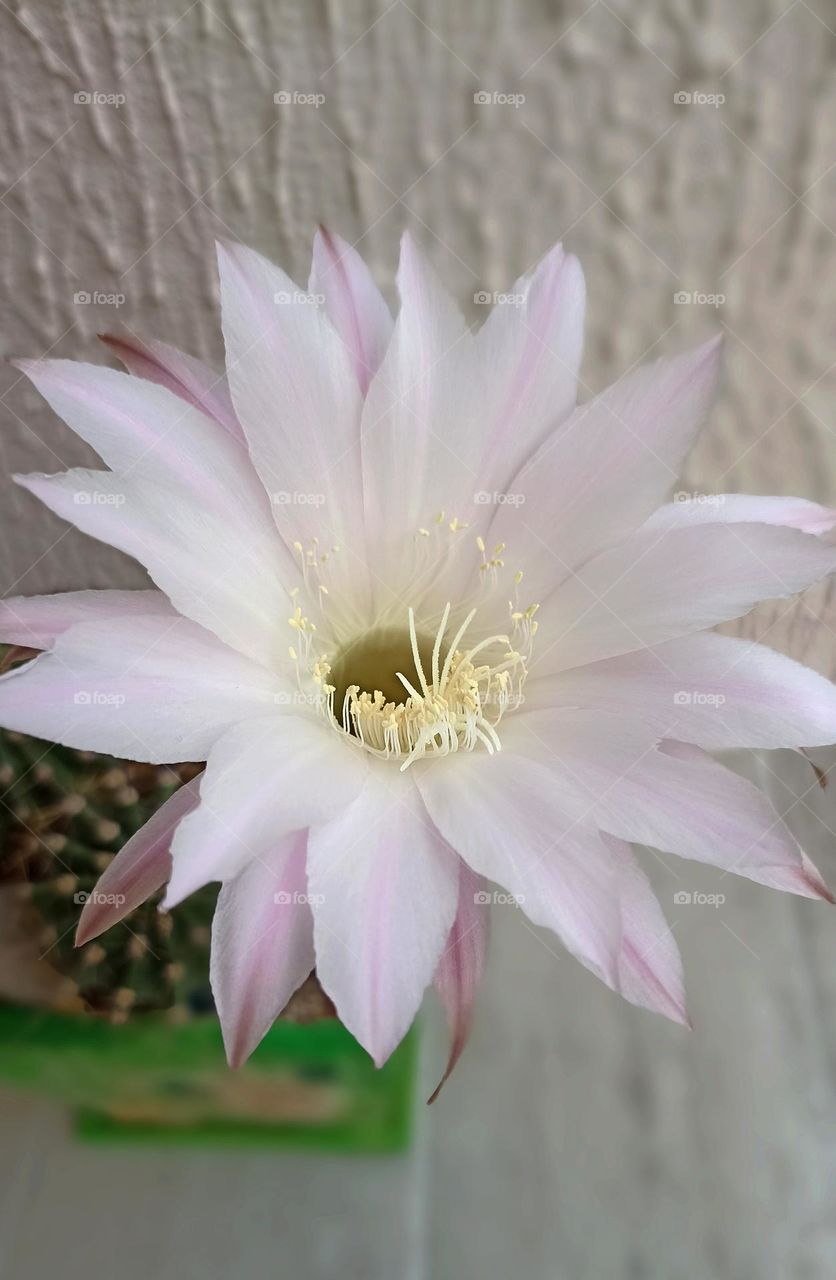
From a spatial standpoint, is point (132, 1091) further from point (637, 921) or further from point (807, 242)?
point (807, 242)

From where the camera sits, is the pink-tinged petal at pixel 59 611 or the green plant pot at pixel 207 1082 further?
the green plant pot at pixel 207 1082

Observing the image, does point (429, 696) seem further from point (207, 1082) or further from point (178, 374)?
point (207, 1082)

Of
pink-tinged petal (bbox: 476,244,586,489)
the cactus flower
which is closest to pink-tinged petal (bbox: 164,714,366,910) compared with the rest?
the cactus flower

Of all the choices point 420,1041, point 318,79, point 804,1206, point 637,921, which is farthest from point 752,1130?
point 318,79

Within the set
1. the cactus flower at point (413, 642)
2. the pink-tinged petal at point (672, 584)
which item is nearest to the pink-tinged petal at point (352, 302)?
the cactus flower at point (413, 642)

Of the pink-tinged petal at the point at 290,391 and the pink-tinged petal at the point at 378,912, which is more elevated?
the pink-tinged petal at the point at 290,391

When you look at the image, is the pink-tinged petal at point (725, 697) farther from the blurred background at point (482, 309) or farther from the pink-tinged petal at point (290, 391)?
the blurred background at point (482, 309)
